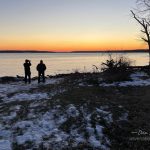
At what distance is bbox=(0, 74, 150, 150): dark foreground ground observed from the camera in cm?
1078

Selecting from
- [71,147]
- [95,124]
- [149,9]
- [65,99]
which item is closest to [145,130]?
[95,124]

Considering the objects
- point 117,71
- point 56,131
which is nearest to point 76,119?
point 56,131

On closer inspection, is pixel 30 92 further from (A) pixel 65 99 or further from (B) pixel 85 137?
(B) pixel 85 137

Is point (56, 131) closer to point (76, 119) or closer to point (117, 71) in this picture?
point (76, 119)

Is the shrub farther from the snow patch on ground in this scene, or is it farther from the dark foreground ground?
the snow patch on ground

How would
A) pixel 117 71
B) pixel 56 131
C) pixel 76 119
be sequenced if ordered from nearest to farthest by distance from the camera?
pixel 56 131, pixel 76 119, pixel 117 71

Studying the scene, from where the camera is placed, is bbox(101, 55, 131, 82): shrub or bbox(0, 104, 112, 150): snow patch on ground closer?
bbox(0, 104, 112, 150): snow patch on ground

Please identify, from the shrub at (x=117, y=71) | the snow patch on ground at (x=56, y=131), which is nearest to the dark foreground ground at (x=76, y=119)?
the snow patch on ground at (x=56, y=131)

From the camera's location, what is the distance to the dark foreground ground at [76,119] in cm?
1078

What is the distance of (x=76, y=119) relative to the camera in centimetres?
1307

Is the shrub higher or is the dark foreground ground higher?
the shrub

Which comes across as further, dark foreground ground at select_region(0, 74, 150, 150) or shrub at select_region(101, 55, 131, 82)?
shrub at select_region(101, 55, 131, 82)

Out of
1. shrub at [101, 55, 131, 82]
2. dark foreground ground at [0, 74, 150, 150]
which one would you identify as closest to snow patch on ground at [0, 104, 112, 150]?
dark foreground ground at [0, 74, 150, 150]

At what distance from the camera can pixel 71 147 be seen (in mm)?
10398
